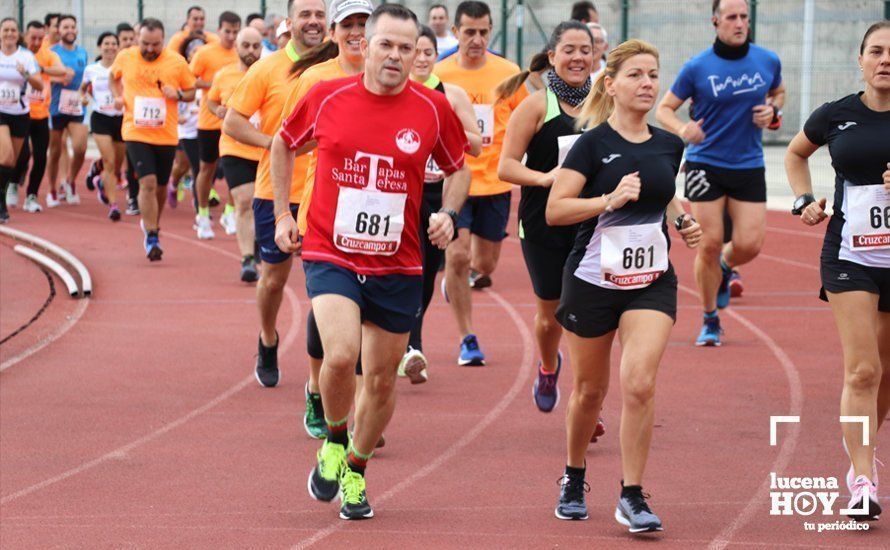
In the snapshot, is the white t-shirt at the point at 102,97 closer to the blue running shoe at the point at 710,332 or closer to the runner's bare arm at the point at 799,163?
the blue running shoe at the point at 710,332

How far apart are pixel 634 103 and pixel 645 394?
3.87 ft

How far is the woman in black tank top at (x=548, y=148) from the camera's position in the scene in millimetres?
7504

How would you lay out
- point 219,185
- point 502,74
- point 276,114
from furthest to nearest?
1. point 219,185
2. point 502,74
3. point 276,114

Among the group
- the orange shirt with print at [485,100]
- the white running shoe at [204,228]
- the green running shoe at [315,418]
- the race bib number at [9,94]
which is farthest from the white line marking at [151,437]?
the race bib number at [9,94]

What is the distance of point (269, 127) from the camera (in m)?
9.22

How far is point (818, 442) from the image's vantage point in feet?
25.3

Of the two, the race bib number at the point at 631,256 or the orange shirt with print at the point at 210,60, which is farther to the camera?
the orange shirt with print at the point at 210,60

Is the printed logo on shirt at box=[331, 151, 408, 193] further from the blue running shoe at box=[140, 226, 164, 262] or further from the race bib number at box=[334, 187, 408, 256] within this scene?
the blue running shoe at box=[140, 226, 164, 262]

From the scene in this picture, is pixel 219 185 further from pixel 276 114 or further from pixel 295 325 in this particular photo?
pixel 276 114

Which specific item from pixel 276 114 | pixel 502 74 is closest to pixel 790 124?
pixel 502 74

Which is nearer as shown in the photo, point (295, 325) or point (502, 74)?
point (502, 74)

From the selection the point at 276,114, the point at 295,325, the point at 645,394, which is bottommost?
the point at 295,325

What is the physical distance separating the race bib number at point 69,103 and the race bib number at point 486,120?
37.0 feet

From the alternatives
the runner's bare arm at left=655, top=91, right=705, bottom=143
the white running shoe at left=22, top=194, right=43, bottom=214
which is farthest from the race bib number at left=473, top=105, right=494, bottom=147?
the white running shoe at left=22, top=194, right=43, bottom=214
